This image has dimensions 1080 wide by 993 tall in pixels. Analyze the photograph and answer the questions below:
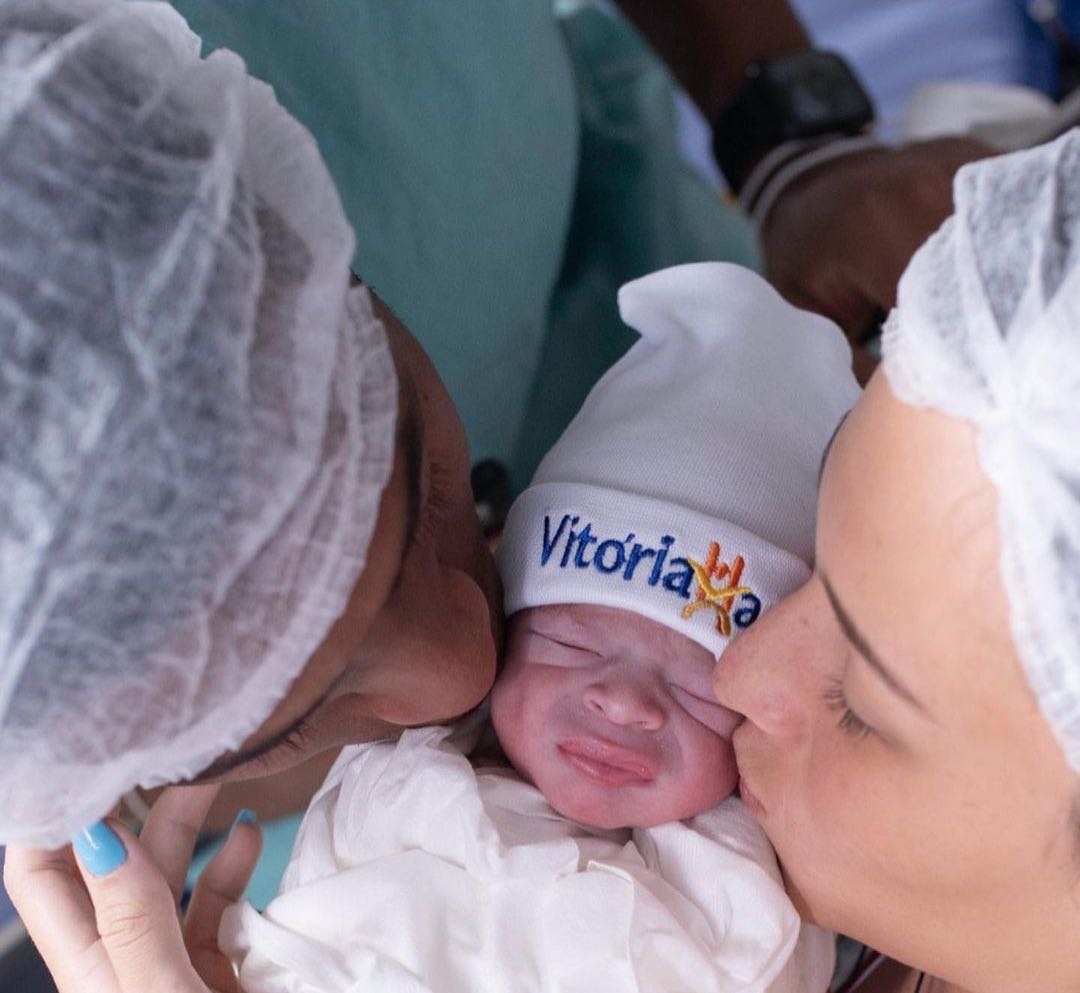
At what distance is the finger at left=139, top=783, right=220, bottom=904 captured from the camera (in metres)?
0.94

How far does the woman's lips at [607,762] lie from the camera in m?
0.93

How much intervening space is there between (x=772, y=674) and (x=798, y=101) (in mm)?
1057

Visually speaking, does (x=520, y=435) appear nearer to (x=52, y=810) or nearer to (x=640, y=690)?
(x=640, y=690)

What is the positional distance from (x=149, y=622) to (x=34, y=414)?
0.12 m

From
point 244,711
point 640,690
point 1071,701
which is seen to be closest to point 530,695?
point 640,690

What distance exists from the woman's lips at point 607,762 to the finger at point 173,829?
1.01 feet

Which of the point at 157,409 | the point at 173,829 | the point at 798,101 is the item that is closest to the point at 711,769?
the point at 173,829

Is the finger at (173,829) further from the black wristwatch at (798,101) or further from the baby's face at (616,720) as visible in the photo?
the black wristwatch at (798,101)

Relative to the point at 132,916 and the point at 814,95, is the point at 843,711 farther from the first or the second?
the point at 814,95

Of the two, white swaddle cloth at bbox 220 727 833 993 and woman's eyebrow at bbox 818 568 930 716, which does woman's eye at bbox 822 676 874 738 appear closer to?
woman's eyebrow at bbox 818 568 930 716

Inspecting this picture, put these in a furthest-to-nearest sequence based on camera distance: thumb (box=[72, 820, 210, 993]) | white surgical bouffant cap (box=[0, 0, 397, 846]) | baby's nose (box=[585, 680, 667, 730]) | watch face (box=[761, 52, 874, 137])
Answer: watch face (box=[761, 52, 874, 137])
baby's nose (box=[585, 680, 667, 730])
thumb (box=[72, 820, 210, 993])
white surgical bouffant cap (box=[0, 0, 397, 846])

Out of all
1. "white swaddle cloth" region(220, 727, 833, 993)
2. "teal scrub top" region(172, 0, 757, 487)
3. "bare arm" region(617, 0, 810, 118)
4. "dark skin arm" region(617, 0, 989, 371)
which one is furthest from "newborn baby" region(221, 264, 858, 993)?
"bare arm" region(617, 0, 810, 118)

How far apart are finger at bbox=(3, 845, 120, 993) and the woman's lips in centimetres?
40

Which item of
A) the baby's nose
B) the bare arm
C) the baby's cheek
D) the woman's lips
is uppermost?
the bare arm
